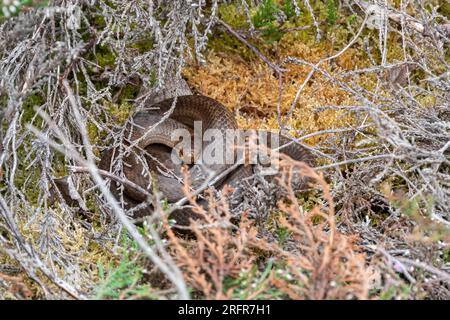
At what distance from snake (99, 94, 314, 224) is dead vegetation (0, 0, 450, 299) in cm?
13

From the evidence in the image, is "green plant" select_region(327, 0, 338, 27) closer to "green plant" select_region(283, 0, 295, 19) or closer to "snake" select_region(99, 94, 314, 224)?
"green plant" select_region(283, 0, 295, 19)

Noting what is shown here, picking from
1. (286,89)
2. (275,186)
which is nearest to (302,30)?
(286,89)

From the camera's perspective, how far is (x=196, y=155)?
3.89 metres

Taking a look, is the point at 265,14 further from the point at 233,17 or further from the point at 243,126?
the point at 243,126

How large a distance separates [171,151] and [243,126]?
0.57 m

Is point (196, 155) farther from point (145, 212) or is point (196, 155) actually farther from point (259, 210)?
point (259, 210)

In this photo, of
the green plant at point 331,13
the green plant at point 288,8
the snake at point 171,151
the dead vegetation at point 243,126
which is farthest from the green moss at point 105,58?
the green plant at point 331,13

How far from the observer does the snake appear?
11.3ft

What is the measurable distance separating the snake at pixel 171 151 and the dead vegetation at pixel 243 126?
5.3 inches

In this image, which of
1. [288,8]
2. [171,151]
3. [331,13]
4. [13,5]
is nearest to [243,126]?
[171,151]

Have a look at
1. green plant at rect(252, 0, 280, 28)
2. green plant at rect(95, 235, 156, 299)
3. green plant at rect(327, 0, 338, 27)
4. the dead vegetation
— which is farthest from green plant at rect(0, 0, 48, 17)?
green plant at rect(327, 0, 338, 27)

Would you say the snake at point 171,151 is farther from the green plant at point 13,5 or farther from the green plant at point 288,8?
the green plant at point 13,5

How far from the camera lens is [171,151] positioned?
4086 mm
